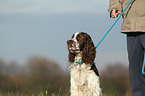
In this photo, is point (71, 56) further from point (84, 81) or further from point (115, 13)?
point (115, 13)

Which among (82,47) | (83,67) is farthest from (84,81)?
(82,47)

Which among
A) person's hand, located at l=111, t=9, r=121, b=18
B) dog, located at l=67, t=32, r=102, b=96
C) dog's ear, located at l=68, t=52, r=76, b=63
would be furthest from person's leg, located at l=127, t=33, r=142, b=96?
dog's ear, located at l=68, t=52, r=76, b=63

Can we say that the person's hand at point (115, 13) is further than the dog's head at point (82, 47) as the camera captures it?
Yes

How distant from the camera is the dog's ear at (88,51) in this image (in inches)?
207

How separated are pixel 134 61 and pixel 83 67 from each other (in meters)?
1.03

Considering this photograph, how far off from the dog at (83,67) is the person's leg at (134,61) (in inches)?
27.4

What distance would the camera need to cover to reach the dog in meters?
5.25

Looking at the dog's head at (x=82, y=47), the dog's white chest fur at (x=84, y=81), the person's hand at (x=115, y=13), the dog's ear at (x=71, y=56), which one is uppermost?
the person's hand at (x=115, y=13)

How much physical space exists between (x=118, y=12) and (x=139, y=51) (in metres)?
0.89

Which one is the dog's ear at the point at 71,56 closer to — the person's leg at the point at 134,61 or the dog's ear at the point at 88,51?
the dog's ear at the point at 88,51

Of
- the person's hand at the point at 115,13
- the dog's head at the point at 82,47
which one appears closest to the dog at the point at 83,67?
the dog's head at the point at 82,47

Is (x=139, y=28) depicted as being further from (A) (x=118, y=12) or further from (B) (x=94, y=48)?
(B) (x=94, y=48)

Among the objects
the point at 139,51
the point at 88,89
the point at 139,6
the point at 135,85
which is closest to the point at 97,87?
the point at 88,89

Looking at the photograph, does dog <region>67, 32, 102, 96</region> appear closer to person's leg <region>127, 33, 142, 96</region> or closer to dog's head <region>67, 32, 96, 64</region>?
dog's head <region>67, 32, 96, 64</region>
